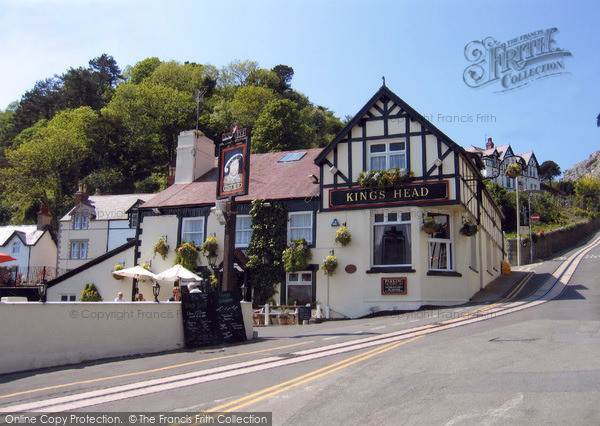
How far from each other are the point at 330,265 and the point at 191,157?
11.4 meters

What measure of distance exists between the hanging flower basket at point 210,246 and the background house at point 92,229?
18.0 metres

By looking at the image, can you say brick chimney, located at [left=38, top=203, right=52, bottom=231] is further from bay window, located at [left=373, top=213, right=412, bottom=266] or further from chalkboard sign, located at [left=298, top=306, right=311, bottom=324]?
bay window, located at [left=373, top=213, right=412, bottom=266]

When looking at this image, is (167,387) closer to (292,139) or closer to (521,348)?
(521,348)

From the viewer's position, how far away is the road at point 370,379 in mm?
7379

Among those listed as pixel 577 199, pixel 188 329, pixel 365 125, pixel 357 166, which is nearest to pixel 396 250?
pixel 357 166

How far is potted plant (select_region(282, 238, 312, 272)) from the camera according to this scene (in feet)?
77.7

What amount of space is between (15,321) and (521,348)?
34.2 ft

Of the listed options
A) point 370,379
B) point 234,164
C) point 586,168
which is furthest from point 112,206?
point 586,168

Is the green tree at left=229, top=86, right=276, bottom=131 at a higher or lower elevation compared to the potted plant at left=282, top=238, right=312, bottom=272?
higher

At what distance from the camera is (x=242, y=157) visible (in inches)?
734

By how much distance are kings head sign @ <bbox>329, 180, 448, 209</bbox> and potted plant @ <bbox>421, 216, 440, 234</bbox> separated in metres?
0.78

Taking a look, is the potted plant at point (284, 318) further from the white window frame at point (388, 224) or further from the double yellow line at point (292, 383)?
the double yellow line at point (292, 383)

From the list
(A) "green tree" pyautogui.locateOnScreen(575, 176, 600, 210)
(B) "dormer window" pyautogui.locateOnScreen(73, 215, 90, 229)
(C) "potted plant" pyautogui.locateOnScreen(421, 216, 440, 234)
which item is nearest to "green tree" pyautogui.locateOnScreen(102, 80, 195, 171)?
(B) "dormer window" pyautogui.locateOnScreen(73, 215, 90, 229)

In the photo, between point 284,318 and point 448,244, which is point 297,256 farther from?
point 448,244
